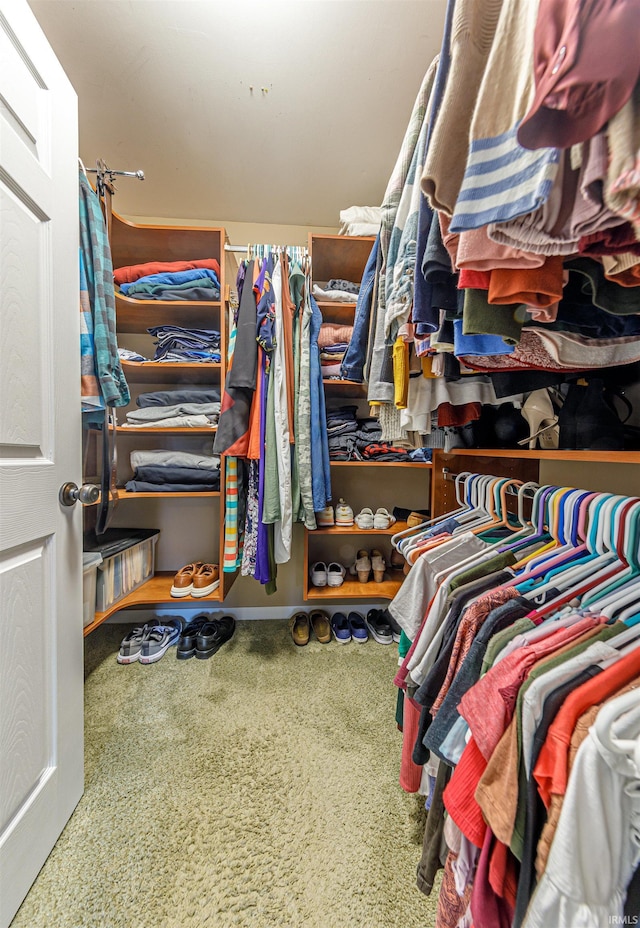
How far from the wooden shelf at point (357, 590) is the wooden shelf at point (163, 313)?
1.44m

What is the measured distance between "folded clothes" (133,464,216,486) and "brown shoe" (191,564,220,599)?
1.53 ft

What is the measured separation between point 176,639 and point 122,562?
49 centimetres

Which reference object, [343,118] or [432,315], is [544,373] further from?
[343,118]

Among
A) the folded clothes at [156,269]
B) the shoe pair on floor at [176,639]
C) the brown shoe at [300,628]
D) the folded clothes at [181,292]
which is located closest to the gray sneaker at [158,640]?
the shoe pair on floor at [176,639]

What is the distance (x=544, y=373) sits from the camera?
77 cm

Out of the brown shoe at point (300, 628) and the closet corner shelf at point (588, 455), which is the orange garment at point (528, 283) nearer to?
the closet corner shelf at point (588, 455)

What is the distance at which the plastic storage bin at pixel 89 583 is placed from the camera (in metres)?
1.22

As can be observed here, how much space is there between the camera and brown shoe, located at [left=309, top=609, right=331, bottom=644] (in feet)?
5.32

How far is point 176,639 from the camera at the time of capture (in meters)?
1.62

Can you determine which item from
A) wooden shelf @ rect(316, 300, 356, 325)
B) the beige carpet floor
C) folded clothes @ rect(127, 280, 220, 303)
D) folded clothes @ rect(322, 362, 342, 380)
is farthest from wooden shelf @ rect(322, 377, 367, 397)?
the beige carpet floor

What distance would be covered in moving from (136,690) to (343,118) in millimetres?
2371

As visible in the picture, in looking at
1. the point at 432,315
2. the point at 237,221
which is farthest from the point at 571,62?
the point at 237,221

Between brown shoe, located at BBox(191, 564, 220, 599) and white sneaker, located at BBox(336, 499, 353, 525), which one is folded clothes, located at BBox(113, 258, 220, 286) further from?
brown shoe, located at BBox(191, 564, 220, 599)

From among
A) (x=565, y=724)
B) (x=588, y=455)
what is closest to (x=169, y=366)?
(x=588, y=455)
